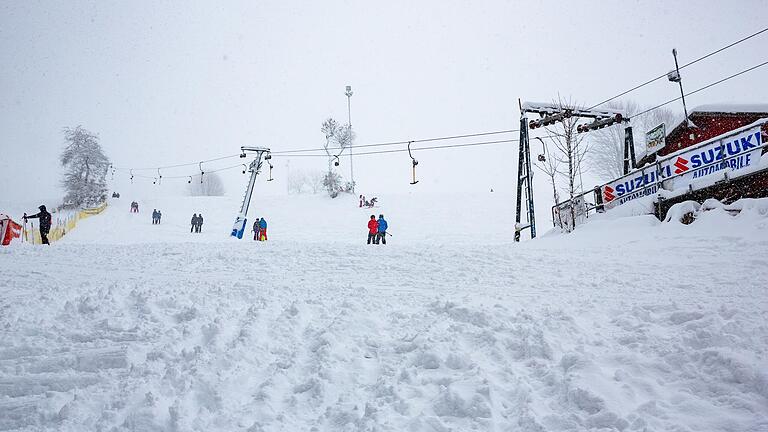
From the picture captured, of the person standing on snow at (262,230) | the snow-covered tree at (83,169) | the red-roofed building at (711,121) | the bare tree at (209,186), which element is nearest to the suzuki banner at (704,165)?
the red-roofed building at (711,121)

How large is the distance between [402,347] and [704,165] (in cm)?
1162

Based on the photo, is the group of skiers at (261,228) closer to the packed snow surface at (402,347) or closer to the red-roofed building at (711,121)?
the packed snow surface at (402,347)

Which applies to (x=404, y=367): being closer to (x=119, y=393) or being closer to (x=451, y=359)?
(x=451, y=359)

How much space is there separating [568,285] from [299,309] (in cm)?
400

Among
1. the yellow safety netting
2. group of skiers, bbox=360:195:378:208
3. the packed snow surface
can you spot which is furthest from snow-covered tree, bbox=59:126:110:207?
the packed snow surface

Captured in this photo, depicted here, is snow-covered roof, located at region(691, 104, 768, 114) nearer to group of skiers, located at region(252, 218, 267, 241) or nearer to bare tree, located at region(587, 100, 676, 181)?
group of skiers, located at region(252, 218, 267, 241)

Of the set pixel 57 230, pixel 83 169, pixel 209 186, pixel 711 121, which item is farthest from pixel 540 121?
pixel 209 186

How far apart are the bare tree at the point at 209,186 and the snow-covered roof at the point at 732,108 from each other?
281ft

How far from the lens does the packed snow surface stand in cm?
293

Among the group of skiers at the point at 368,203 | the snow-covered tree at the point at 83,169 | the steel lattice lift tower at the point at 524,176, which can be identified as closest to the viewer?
the steel lattice lift tower at the point at 524,176

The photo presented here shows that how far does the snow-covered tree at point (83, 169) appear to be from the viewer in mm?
45938

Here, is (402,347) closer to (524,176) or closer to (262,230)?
(524,176)

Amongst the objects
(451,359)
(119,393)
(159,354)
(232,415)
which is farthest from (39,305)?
(451,359)

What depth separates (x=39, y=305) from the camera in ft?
17.8
